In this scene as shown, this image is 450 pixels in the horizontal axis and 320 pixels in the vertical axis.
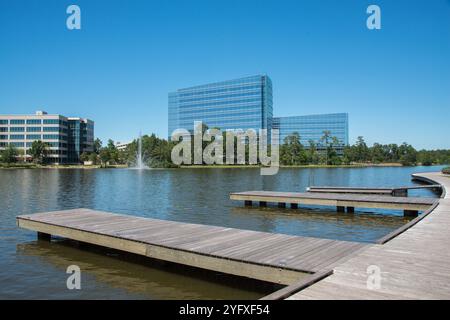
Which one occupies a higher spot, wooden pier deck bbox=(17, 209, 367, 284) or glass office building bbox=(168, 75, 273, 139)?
glass office building bbox=(168, 75, 273, 139)

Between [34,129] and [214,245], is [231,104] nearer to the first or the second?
[34,129]

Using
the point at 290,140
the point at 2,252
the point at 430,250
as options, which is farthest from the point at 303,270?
the point at 290,140

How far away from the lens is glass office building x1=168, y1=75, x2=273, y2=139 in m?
169

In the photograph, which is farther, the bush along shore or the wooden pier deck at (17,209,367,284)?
the bush along shore

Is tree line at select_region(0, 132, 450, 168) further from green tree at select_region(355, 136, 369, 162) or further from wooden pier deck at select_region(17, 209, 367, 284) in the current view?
wooden pier deck at select_region(17, 209, 367, 284)

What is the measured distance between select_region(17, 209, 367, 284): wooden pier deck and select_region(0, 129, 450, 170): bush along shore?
330 ft

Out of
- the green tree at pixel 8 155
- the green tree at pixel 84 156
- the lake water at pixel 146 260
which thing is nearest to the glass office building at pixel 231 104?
the green tree at pixel 84 156

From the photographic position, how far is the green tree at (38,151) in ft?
429

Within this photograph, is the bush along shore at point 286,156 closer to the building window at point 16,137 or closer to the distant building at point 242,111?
the building window at point 16,137

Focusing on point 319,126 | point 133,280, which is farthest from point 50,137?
point 133,280

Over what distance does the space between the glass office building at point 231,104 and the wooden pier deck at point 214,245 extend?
156 m

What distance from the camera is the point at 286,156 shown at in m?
135

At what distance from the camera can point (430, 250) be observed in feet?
31.3
